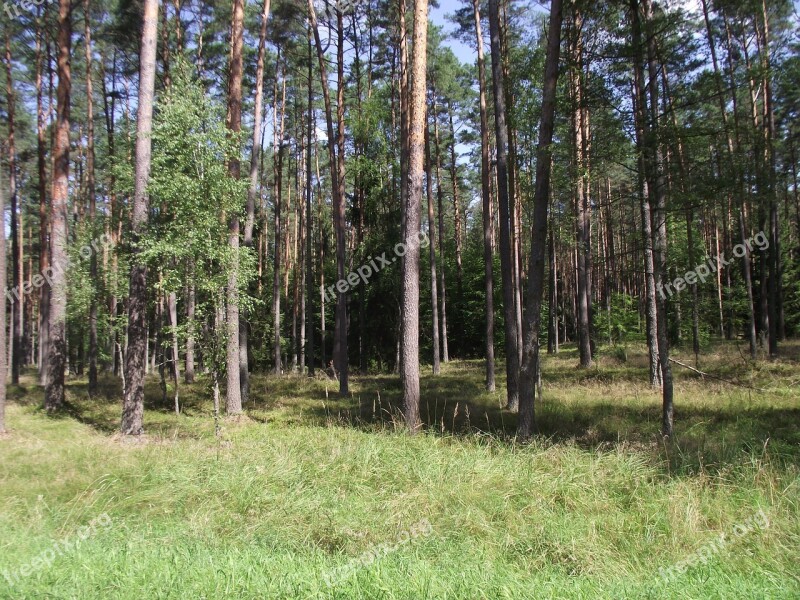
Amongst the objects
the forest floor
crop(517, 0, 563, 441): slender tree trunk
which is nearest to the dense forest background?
crop(517, 0, 563, 441): slender tree trunk

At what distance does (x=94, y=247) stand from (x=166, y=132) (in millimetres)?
7287

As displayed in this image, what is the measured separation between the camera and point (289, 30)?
60.8 feet

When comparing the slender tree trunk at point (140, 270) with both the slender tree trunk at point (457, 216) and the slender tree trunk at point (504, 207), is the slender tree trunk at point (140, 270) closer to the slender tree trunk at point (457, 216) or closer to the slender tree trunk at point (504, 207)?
the slender tree trunk at point (504, 207)

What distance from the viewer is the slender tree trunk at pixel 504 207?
11.1 metres

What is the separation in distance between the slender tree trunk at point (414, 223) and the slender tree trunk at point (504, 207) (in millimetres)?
2651

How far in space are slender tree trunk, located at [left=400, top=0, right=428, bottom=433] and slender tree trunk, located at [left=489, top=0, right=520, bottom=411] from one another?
2.65m

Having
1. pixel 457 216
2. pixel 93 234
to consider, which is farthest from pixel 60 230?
pixel 457 216

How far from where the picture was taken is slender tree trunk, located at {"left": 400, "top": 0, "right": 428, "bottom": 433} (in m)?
9.02

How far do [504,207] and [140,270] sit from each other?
318 inches

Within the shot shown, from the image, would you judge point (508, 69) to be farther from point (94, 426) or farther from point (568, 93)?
point (94, 426)

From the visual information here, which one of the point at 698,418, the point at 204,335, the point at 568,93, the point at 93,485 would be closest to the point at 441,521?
the point at 93,485

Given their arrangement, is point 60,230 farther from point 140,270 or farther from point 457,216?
point 457,216

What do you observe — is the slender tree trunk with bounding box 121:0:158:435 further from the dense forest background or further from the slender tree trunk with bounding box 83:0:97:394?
the slender tree trunk with bounding box 83:0:97:394

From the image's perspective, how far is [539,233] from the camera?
8555 mm
